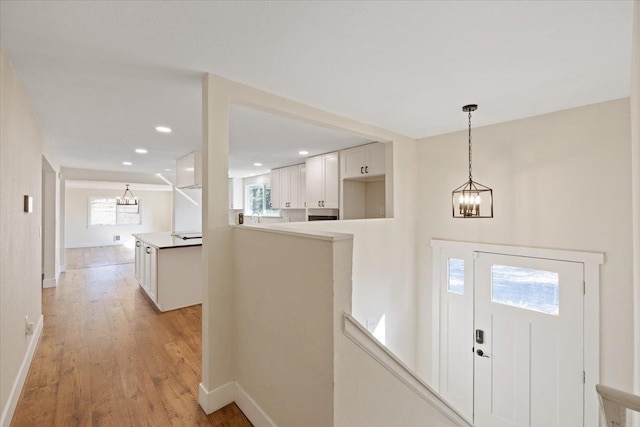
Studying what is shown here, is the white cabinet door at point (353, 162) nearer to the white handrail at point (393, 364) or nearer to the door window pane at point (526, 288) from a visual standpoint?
the door window pane at point (526, 288)

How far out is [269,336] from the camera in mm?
1777

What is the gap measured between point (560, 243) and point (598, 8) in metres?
2.20

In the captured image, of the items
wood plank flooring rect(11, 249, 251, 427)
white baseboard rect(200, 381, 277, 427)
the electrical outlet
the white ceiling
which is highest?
the white ceiling

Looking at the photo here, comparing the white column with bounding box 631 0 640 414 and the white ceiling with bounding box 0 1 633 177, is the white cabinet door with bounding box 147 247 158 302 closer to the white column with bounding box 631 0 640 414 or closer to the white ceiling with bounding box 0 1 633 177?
the white ceiling with bounding box 0 1 633 177

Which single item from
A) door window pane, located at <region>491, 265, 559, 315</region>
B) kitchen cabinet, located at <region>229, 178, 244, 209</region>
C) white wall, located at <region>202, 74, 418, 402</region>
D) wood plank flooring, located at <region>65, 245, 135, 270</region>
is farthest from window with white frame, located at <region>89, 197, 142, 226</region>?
door window pane, located at <region>491, 265, 559, 315</region>

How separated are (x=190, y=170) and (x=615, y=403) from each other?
17.2 ft

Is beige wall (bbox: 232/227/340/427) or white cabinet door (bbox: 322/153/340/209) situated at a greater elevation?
white cabinet door (bbox: 322/153/340/209)

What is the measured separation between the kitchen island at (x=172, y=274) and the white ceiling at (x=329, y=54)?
1.96 metres

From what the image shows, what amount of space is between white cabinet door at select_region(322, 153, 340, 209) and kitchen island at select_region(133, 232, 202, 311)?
2147mm

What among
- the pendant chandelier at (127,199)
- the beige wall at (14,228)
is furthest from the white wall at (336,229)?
the pendant chandelier at (127,199)

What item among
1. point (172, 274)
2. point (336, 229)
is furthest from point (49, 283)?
point (336, 229)

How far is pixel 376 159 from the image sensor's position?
13.0ft

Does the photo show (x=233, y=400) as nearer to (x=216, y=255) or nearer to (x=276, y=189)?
(x=216, y=255)

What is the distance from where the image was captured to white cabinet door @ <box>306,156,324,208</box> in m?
4.80
